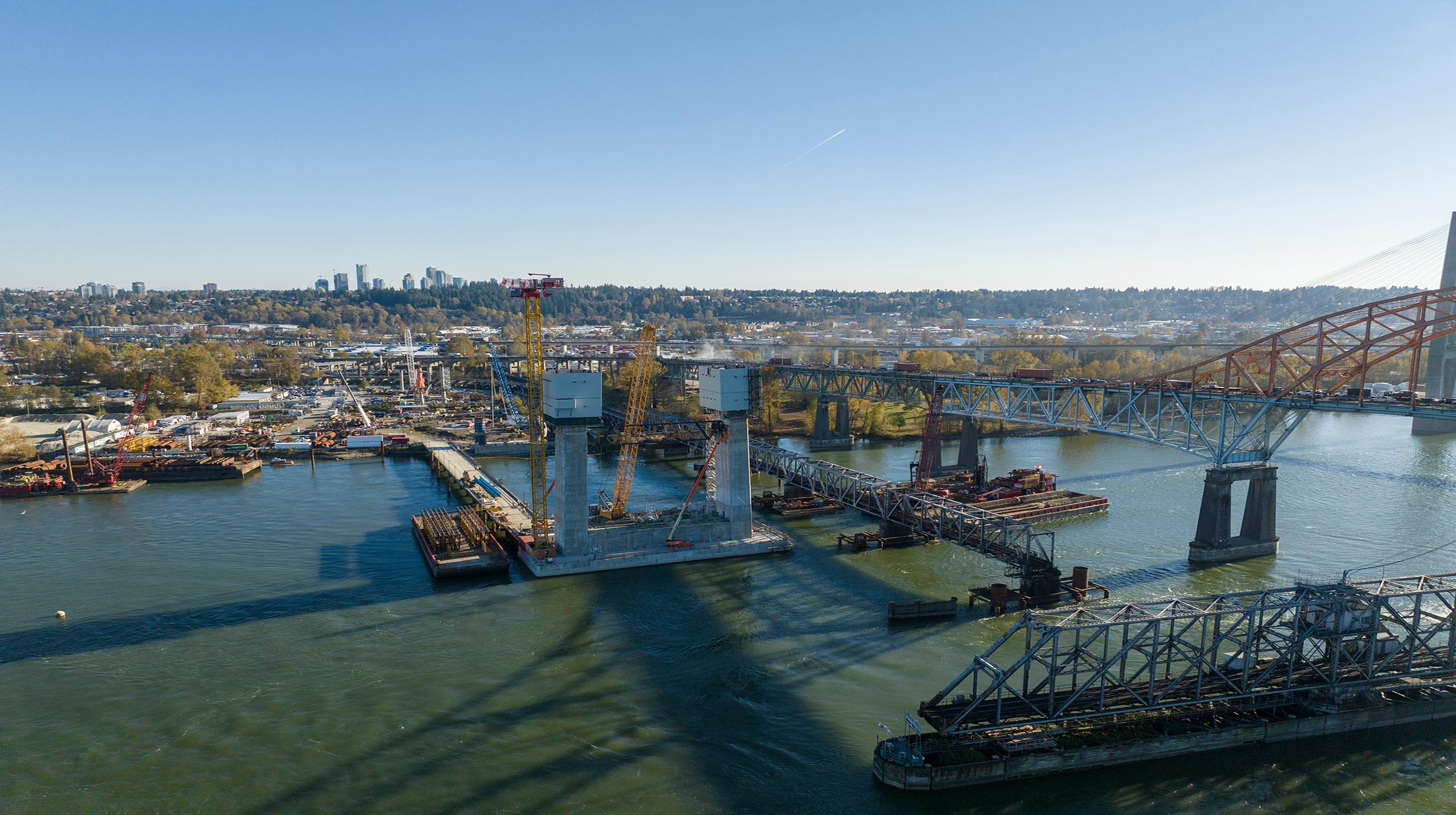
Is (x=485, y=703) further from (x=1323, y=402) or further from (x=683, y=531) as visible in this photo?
(x=1323, y=402)

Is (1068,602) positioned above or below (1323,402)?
below

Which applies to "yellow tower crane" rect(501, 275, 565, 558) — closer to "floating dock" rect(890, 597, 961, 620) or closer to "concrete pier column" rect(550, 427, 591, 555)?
"concrete pier column" rect(550, 427, 591, 555)

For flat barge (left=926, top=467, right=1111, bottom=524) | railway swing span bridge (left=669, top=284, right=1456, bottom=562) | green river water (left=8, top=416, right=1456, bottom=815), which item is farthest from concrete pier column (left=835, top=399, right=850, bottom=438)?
green river water (left=8, top=416, right=1456, bottom=815)

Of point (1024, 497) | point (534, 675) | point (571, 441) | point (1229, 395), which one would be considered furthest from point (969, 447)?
point (534, 675)

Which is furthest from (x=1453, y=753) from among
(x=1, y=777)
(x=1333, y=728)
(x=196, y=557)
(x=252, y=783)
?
(x=196, y=557)

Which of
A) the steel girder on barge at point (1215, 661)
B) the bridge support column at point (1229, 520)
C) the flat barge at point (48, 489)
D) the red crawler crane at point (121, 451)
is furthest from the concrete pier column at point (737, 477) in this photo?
the red crawler crane at point (121, 451)

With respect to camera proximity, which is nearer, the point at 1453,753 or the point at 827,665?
the point at 1453,753
